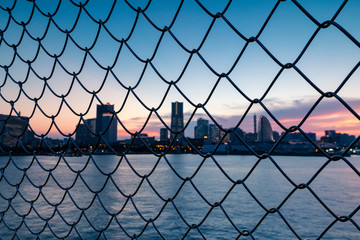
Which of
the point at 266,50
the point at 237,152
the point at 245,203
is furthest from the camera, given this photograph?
the point at 237,152

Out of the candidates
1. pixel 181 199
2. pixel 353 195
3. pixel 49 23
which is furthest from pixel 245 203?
pixel 49 23

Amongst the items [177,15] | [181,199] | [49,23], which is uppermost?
[49,23]

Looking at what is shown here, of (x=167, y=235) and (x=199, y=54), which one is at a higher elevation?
(x=199, y=54)

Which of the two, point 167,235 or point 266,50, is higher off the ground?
point 266,50

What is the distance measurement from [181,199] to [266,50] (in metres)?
15.3

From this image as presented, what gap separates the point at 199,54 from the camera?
97 centimetres

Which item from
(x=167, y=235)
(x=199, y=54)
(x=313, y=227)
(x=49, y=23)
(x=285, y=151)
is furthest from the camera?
(x=285, y=151)

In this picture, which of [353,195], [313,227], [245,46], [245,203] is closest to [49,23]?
[245,46]

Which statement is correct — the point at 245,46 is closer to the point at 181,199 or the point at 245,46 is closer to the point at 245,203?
the point at 245,203

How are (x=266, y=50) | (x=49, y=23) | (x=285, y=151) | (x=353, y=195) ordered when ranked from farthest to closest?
(x=285, y=151) < (x=353, y=195) < (x=49, y=23) < (x=266, y=50)

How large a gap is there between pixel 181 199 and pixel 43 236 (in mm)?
8273

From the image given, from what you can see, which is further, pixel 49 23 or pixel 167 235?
pixel 167 235

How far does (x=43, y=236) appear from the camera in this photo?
8180 millimetres

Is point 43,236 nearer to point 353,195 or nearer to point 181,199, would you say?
point 181,199
